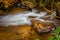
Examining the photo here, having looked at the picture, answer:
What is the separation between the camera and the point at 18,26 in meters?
4.77

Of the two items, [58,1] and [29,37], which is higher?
[58,1]

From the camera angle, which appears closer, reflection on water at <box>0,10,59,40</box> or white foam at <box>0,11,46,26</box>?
reflection on water at <box>0,10,59,40</box>

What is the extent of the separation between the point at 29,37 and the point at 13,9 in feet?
9.64

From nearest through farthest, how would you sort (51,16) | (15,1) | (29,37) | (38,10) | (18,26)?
(29,37) < (18,26) < (51,16) < (38,10) < (15,1)

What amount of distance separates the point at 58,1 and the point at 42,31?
9.34ft

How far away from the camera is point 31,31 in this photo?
14.3 feet

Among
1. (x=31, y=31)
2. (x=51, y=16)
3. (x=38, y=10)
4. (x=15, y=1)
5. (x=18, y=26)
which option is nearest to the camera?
(x=31, y=31)

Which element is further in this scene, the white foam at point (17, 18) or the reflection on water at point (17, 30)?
the white foam at point (17, 18)

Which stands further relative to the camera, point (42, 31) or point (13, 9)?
point (13, 9)

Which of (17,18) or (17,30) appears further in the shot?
(17,18)

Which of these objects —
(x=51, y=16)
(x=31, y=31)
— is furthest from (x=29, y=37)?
(x=51, y=16)

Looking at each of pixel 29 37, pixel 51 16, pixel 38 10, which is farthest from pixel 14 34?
pixel 38 10

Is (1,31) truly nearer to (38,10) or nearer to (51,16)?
(51,16)

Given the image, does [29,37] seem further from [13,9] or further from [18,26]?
[13,9]
